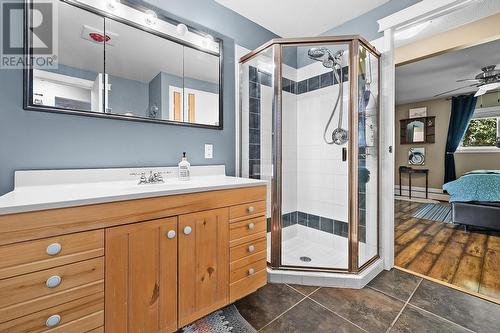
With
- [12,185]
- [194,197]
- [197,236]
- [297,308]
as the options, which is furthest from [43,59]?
[297,308]

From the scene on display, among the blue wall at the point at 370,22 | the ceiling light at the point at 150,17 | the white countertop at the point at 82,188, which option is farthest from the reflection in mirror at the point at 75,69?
the blue wall at the point at 370,22

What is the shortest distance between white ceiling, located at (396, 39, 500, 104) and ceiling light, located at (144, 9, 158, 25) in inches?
146

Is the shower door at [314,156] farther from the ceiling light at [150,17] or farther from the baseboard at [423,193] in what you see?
the baseboard at [423,193]

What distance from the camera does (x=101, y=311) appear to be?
3.11 ft

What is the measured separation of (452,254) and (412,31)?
2.26m

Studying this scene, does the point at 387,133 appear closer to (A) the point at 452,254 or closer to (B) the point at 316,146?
(B) the point at 316,146

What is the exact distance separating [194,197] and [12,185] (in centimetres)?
96

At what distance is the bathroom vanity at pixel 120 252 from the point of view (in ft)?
2.64

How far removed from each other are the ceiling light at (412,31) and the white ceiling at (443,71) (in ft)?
5.27

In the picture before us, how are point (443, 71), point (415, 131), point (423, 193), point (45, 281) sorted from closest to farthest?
point (45, 281) → point (443, 71) → point (423, 193) → point (415, 131)

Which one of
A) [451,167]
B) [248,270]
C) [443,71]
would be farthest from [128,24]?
[451,167]

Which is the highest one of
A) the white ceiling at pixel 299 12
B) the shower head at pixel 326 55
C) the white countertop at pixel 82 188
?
the white ceiling at pixel 299 12

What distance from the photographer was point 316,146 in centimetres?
253

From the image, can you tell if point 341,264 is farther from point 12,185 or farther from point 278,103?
point 12,185
